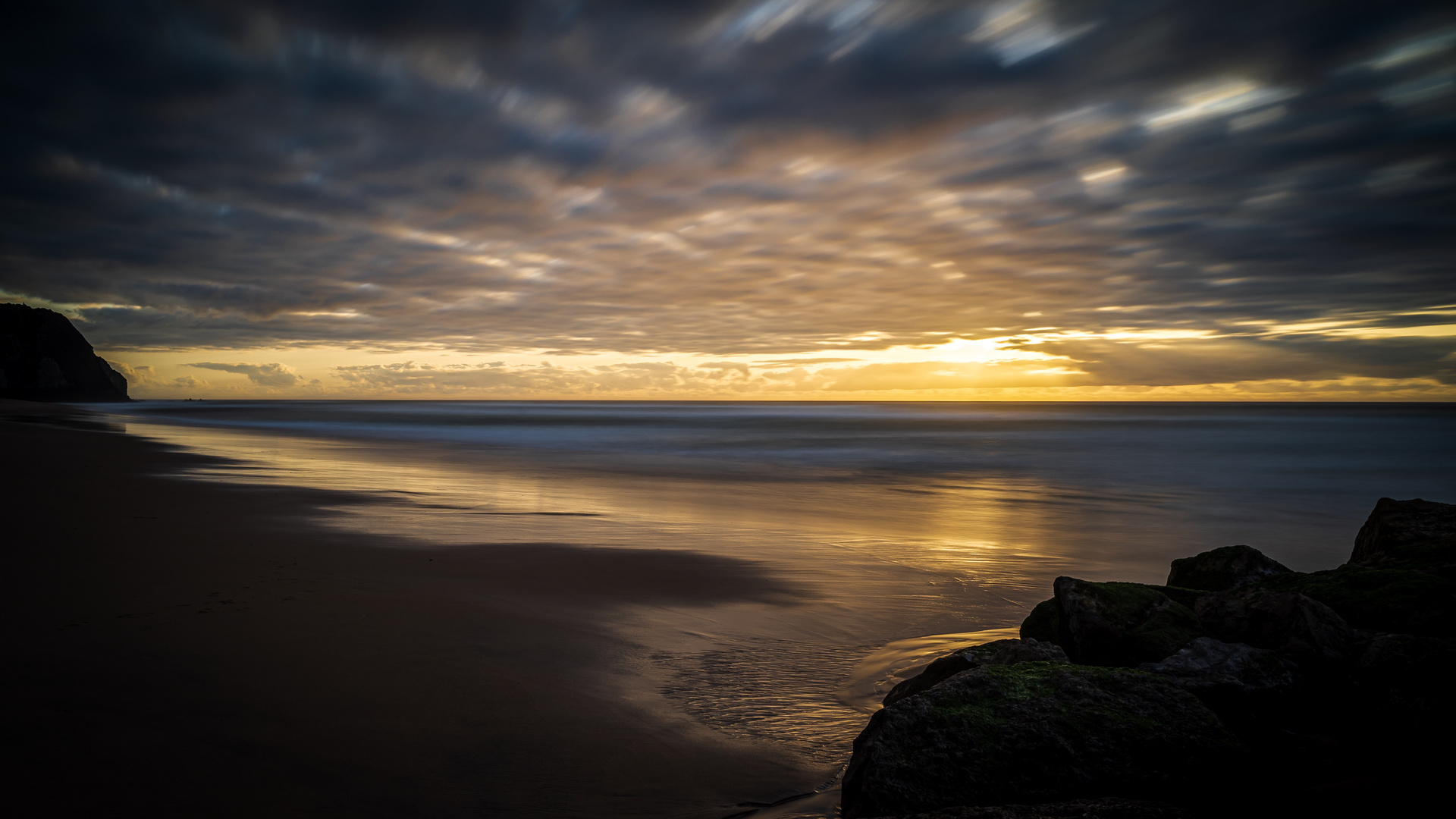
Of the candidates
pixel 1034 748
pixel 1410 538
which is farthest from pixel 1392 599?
pixel 1034 748

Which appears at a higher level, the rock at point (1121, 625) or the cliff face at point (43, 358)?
the cliff face at point (43, 358)

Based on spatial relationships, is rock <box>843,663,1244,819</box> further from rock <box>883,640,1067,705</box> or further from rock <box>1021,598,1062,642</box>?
rock <box>1021,598,1062,642</box>

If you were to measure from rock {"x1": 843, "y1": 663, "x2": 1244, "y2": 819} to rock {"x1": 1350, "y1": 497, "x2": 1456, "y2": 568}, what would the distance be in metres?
4.17

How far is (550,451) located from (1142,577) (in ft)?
94.0

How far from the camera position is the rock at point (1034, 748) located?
3.18 metres

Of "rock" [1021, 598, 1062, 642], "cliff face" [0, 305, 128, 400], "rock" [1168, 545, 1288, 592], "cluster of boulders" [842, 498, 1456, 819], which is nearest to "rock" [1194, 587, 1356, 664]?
"cluster of boulders" [842, 498, 1456, 819]

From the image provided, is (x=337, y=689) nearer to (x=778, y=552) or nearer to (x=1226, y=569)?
(x=778, y=552)

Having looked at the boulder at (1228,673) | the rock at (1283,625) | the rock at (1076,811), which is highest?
the rock at (1283,625)

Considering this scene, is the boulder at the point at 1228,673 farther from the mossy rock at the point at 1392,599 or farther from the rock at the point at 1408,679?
the mossy rock at the point at 1392,599

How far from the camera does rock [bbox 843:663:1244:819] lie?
318cm

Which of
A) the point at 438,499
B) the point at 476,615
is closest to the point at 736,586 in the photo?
the point at 476,615

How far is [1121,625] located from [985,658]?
918 millimetres

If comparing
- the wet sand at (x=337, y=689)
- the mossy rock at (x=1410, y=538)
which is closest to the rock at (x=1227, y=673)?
the wet sand at (x=337, y=689)

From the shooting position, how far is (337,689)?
4.60m
